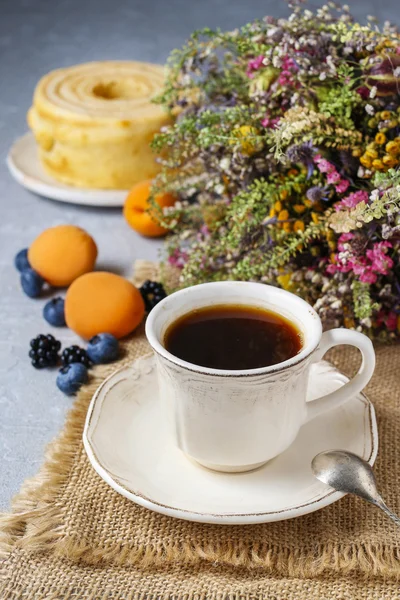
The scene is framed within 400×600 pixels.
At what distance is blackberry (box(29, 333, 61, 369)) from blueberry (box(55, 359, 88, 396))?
0.31 ft

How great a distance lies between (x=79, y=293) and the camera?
1.74 metres

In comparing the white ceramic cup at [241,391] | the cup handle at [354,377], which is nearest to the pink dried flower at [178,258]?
the white ceramic cup at [241,391]

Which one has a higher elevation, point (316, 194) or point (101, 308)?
point (316, 194)

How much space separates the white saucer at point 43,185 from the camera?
2.36 meters

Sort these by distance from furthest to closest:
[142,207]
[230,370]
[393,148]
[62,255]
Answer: [142,207], [62,255], [393,148], [230,370]

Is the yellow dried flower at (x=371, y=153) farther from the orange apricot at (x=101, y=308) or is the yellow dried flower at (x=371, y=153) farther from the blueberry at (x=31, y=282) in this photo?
the blueberry at (x=31, y=282)

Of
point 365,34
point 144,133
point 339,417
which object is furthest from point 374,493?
point 144,133

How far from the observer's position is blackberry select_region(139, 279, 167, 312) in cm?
186

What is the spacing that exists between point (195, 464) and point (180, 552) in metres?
0.15

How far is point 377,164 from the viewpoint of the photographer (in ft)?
4.89

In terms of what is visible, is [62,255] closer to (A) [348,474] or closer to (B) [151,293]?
(B) [151,293]

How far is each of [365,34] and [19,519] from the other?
120cm

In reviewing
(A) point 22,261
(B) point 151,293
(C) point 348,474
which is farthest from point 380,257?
(A) point 22,261

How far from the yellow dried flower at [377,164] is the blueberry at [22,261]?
0.97 m
